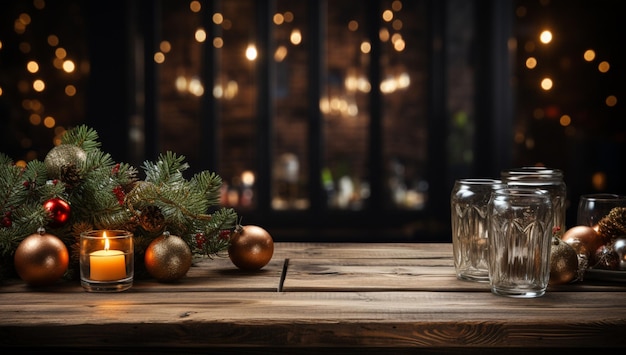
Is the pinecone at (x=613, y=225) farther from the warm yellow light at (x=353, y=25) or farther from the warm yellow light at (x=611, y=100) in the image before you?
the warm yellow light at (x=353, y=25)

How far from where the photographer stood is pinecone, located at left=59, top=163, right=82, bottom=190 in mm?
1110

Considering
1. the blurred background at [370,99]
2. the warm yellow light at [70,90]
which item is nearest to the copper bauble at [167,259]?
the blurred background at [370,99]

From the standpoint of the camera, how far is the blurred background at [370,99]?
350cm

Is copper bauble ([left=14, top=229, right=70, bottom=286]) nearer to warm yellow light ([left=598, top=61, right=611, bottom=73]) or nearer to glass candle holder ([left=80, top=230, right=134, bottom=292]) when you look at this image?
glass candle holder ([left=80, top=230, right=134, bottom=292])

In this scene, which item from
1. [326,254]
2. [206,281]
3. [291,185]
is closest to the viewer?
[206,281]

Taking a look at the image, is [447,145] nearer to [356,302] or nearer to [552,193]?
[552,193]

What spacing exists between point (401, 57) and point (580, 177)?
1.48 meters

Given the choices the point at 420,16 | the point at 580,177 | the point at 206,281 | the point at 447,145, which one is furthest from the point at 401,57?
the point at 206,281

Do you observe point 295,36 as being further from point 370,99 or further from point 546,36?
point 546,36

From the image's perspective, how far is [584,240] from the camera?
112 cm

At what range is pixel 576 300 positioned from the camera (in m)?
0.96

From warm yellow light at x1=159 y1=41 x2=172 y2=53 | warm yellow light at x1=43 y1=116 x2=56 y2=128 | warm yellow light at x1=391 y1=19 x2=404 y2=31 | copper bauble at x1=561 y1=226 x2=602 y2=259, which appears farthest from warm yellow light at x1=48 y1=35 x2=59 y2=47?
copper bauble at x1=561 y1=226 x2=602 y2=259

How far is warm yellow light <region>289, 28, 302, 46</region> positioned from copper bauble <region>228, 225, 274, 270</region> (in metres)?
3.74

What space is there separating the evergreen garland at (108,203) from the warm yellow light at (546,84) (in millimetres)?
3094
